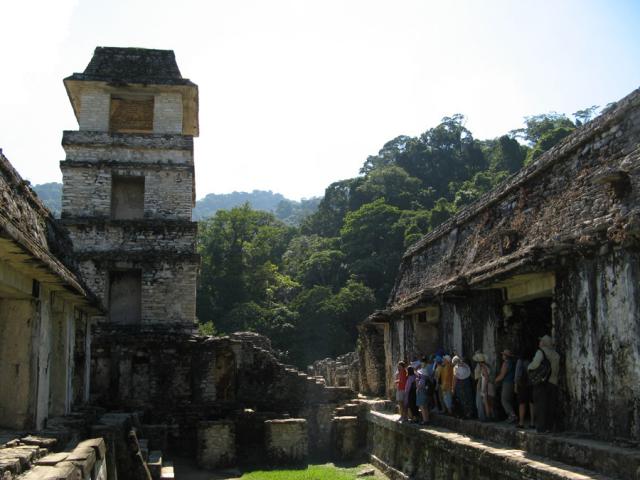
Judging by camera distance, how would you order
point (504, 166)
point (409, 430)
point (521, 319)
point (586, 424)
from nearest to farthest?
1. point (586, 424)
2. point (521, 319)
3. point (409, 430)
4. point (504, 166)

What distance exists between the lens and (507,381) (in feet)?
33.5

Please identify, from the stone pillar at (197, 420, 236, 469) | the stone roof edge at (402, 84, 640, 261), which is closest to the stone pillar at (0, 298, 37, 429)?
the stone pillar at (197, 420, 236, 469)

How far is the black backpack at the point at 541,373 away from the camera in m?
8.59

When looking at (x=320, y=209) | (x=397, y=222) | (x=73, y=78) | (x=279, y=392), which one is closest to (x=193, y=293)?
(x=279, y=392)

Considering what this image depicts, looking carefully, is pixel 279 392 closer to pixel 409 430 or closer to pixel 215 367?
pixel 215 367

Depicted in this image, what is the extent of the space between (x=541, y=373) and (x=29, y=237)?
6382 mm

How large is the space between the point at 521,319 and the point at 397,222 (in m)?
36.8

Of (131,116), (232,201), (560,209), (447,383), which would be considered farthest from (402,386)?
(232,201)

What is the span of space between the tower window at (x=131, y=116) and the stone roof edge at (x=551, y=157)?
1123 cm

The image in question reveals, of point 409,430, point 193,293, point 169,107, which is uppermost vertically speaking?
point 169,107

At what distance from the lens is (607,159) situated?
27.9ft

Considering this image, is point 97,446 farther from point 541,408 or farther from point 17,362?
point 541,408

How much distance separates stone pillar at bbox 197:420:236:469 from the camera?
51.5ft

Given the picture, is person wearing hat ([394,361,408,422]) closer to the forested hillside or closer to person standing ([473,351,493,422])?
person standing ([473,351,493,422])
